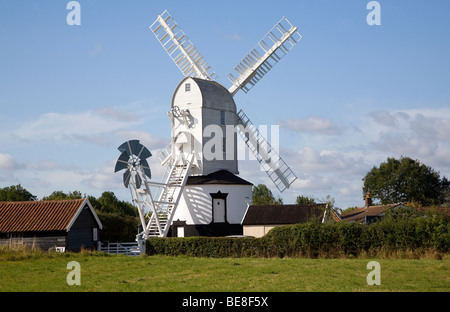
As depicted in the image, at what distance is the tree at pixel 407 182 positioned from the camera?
73312 mm

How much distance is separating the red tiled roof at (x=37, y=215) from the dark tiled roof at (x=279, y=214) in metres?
11.4

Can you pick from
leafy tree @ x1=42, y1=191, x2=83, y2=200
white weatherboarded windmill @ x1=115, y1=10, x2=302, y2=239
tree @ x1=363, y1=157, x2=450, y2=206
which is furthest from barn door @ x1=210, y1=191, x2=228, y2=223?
tree @ x1=363, y1=157, x2=450, y2=206

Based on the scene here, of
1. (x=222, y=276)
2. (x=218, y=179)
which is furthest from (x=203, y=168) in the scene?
(x=222, y=276)

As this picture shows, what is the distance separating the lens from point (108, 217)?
51031 mm

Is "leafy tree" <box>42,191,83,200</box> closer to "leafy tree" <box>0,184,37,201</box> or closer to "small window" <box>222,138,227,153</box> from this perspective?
"leafy tree" <box>0,184,37,201</box>

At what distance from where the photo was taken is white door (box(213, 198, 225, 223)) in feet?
135

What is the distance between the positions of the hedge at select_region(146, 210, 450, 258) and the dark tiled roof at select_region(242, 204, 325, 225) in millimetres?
10164

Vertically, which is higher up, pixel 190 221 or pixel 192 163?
pixel 192 163

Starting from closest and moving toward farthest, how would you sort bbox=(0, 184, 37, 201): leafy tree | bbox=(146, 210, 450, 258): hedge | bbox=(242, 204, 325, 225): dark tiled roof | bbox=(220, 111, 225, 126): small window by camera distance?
bbox=(146, 210, 450, 258): hedge → bbox=(242, 204, 325, 225): dark tiled roof → bbox=(220, 111, 225, 126): small window → bbox=(0, 184, 37, 201): leafy tree
